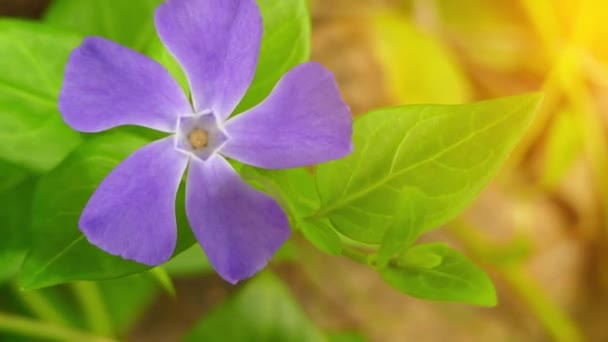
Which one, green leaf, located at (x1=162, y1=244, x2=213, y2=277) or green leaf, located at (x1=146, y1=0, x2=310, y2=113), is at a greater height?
green leaf, located at (x1=146, y1=0, x2=310, y2=113)

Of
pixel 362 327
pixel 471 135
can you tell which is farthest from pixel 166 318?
pixel 471 135

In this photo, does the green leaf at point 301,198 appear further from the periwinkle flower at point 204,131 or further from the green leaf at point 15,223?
the green leaf at point 15,223

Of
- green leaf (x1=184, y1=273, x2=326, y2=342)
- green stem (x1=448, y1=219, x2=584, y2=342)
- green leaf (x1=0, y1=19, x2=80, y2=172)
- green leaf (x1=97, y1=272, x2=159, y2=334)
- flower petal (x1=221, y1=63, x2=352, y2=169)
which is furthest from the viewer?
green stem (x1=448, y1=219, x2=584, y2=342)

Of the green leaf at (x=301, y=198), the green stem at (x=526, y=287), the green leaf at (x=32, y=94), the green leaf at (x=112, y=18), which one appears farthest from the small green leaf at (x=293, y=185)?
the green stem at (x=526, y=287)

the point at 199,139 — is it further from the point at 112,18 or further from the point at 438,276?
the point at 112,18

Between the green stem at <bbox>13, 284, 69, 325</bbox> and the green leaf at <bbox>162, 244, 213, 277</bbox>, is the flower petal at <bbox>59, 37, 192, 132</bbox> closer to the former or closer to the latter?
the green leaf at <bbox>162, 244, 213, 277</bbox>

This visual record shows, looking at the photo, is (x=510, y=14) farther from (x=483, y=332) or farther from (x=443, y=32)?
(x=483, y=332)

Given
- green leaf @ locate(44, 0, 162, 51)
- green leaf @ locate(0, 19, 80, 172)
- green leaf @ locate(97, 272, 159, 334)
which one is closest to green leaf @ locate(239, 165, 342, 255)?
green leaf @ locate(0, 19, 80, 172)
